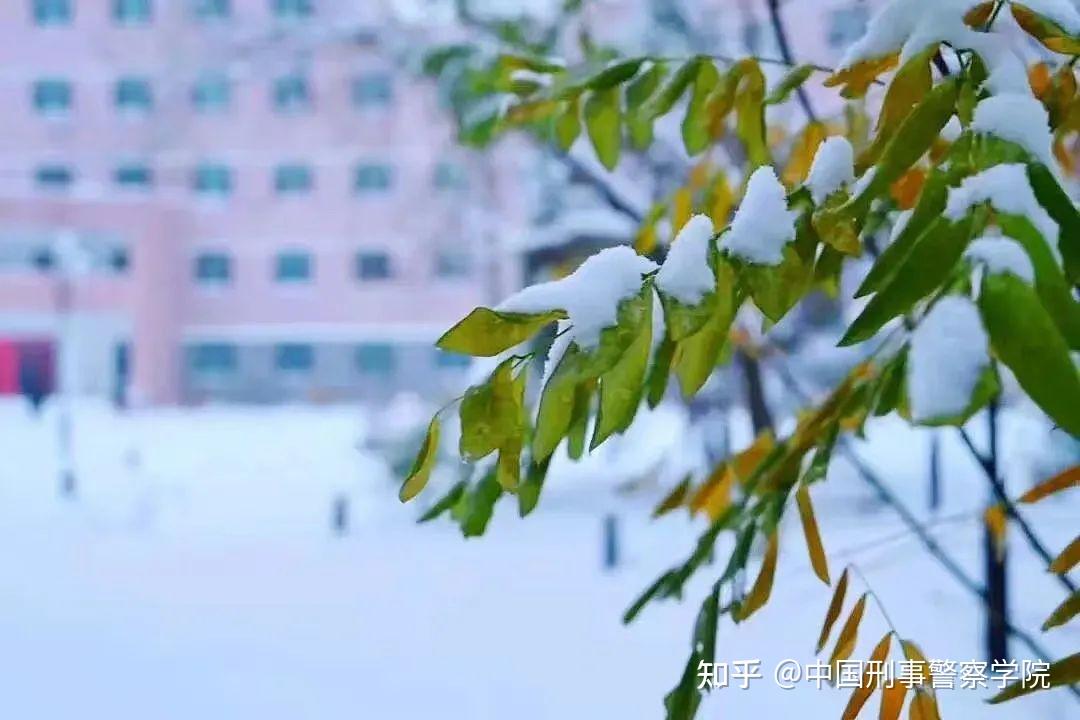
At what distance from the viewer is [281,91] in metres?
10.8

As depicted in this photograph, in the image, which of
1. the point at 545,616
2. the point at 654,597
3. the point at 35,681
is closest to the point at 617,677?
the point at 545,616

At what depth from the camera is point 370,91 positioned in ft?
34.4

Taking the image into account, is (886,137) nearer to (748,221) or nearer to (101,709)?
(748,221)

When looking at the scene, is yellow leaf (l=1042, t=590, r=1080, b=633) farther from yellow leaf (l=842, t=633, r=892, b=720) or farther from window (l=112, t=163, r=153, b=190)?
window (l=112, t=163, r=153, b=190)

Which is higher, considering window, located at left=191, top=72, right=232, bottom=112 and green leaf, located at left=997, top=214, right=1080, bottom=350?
window, located at left=191, top=72, right=232, bottom=112

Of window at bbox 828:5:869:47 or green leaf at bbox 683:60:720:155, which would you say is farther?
window at bbox 828:5:869:47

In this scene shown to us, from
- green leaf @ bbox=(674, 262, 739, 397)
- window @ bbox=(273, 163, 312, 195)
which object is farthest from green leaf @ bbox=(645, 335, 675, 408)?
window @ bbox=(273, 163, 312, 195)

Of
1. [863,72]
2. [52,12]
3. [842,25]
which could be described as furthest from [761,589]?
[52,12]

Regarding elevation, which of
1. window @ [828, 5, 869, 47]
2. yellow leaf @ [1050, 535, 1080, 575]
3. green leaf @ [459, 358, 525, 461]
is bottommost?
yellow leaf @ [1050, 535, 1080, 575]

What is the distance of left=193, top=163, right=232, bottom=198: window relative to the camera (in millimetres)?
11180

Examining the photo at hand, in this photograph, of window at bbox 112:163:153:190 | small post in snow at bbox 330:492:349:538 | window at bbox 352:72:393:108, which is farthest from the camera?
window at bbox 112:163:153:190

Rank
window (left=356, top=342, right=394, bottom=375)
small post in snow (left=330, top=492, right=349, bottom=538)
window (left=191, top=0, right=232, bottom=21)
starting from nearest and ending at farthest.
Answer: small post in snow (left=330, top=492, right=349, bottom=538), window (left=191, top=0, right=232, bottom=21), window (left=356, top=342, right=394, bottom=375)

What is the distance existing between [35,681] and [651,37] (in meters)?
1.86

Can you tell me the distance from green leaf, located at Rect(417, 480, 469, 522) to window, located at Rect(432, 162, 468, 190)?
4712 millimetres
